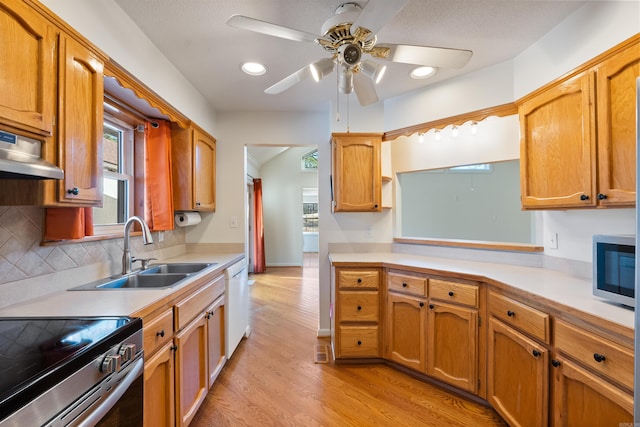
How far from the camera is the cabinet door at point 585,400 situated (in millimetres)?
1019

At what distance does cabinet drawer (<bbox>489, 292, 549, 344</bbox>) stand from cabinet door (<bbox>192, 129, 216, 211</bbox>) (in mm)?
2356

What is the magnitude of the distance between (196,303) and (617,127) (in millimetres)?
2394

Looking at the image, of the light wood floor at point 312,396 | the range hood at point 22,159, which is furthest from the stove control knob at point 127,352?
the light wood floor at point 312,396

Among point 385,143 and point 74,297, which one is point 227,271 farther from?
point 385,143

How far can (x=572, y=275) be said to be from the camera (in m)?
1.78

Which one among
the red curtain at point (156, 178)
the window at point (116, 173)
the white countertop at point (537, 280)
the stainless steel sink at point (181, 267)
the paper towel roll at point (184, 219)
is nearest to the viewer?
the white countertop at point (537, 280)

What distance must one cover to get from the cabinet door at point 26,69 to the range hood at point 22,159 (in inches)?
1.8

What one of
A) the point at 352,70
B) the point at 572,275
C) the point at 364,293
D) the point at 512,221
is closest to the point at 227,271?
the point at 364,293

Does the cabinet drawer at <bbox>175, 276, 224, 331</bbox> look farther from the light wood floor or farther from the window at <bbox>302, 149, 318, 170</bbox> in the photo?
the window at <bbox>302, 149, 318, 170</bbox>

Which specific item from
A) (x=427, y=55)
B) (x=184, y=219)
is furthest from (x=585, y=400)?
(x=184, y=219)

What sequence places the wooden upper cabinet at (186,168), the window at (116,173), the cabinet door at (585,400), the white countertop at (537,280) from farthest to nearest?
the wooden upper cabinet at (186,168)
the window at (116,173)
the white countertop at (537,280)
the cabinet door at (585,400)

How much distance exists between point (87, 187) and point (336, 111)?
2.13 metres

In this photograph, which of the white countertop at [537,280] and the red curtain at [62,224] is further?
the red curtain at [62,224]

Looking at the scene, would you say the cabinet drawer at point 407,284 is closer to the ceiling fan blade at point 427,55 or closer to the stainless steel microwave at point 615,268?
the stainless steel microwave at point 615,268
